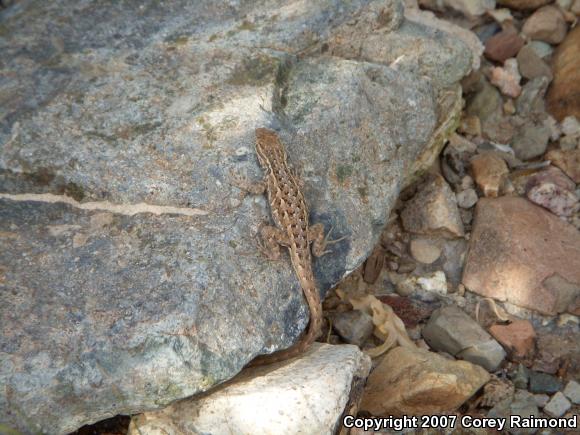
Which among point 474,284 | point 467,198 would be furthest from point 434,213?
point 474,284

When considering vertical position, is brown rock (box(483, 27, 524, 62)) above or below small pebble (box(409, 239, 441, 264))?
above

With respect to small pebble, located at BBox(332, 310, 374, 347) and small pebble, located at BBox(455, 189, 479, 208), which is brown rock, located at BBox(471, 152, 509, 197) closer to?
small pebble, located at BBox(455, 189, 479, 208)

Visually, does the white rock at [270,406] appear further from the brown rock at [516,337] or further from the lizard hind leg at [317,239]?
the brown rock at [516,337]

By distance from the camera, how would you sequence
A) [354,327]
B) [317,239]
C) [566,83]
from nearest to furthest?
[317,239], [354,327], [566,83]

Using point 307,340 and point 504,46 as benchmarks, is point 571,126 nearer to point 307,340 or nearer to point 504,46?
point 504,46

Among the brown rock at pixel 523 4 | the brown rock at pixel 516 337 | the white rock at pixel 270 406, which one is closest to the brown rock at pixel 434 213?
the brown rock at pixel 516 337

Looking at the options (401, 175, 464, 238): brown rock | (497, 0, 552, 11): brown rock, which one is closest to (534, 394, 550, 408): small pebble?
(401, 175, 464, 238): brown rock

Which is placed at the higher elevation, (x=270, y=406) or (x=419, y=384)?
(x=270, y=406)

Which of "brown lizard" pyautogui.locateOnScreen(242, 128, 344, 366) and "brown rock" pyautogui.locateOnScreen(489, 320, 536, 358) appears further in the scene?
"brown rock" pyautogui.locateOnScreen(489, 320, 536, 358)
